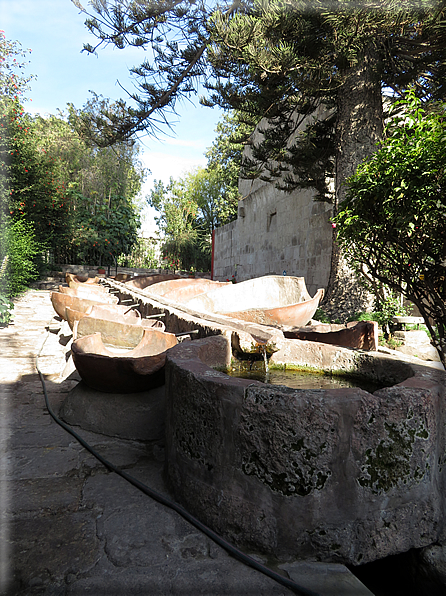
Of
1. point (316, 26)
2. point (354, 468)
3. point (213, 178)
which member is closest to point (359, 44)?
point (316, 26)

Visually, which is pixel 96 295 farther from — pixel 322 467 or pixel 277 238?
pixel 322 467

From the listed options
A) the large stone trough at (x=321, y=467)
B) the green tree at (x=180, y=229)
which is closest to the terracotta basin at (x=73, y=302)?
the large stone trough at (x=321, y=467)

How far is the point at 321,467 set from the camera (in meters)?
1.56

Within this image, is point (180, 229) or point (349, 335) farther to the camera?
point (180, 229)

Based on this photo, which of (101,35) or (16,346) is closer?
(16,346)

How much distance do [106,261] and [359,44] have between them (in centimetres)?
1497

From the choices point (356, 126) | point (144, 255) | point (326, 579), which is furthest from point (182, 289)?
point (144, 255)

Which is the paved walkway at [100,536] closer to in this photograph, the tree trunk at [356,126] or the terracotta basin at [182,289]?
the tree trunk at [356,126]

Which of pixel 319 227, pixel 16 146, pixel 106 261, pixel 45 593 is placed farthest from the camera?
pixel 106 261

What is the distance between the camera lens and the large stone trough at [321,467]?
5.13ft

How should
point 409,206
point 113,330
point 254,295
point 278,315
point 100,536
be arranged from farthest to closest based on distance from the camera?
point 254,295, point 278,315, point 113,330, point 409,206, point 100,536

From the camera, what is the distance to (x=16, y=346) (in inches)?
215

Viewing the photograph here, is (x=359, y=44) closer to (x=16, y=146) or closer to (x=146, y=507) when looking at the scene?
(x=146, y=507)

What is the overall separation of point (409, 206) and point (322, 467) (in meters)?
1.48
